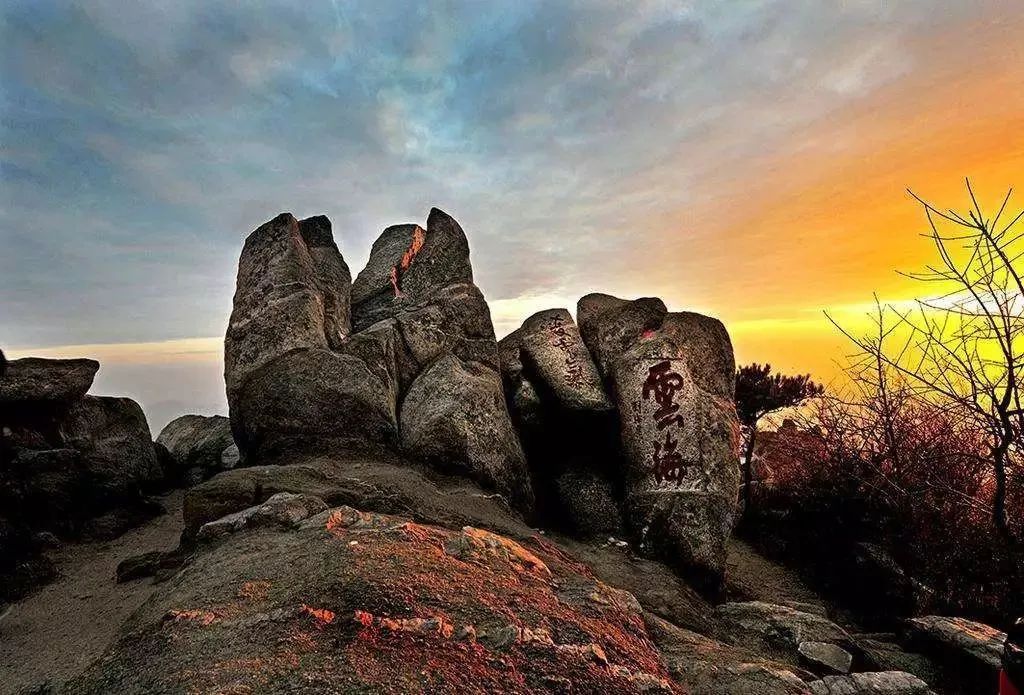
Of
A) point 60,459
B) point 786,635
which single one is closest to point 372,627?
point 786,635

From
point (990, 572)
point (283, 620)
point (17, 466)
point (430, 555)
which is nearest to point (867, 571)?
point (990, 572)

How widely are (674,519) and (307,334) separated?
760 centimetres

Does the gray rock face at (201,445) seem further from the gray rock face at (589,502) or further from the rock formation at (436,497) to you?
the gray rock face at (589,502)

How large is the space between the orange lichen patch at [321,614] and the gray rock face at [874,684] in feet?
16.5

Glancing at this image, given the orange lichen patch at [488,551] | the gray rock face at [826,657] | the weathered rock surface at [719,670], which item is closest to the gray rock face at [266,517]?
the orange lichen patch at [488,551]

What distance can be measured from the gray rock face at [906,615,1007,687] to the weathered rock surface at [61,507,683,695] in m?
5.29

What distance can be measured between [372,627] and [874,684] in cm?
567

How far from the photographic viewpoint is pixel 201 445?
1501 centimetres

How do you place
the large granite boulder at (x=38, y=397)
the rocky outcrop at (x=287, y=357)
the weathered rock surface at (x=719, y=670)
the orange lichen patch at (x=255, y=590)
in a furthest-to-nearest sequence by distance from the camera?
the large granite boulder at (x=38, y=397) < the rocky outcrop at (x=287, y=357) < the weathered rock surface at (x=719, y=670) < the orange lichen patch at (x=255, y=590)

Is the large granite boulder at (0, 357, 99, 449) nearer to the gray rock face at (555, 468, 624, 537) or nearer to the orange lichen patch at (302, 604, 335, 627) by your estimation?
the orange lichen patch at (302, 604, 335, 627)

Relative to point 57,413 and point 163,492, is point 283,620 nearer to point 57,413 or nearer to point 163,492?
point 57,413

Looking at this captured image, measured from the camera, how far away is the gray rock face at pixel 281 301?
10.6 meters

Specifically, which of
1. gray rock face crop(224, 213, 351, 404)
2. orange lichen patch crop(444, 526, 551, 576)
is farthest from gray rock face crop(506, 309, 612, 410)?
orange lichen patch crop(444, 526, 551, 576)

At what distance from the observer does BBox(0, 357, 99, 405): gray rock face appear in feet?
32.4
